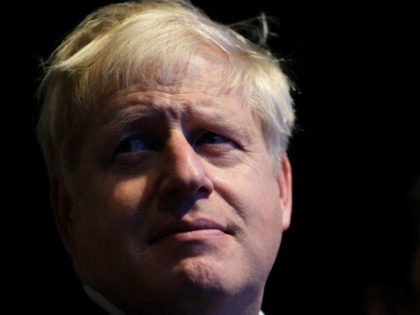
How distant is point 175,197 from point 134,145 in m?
0.17

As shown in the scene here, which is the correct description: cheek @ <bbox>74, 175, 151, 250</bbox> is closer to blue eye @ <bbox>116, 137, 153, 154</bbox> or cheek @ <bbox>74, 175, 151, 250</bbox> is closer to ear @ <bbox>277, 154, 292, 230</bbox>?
blue eye @ <bbox>116, 137, 153, 154</bbox>

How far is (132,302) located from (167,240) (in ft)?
0.52

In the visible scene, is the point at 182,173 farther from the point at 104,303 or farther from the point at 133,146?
the point at 104,303

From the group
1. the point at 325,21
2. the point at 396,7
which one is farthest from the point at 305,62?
the point at 396,7

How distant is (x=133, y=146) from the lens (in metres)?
1.53

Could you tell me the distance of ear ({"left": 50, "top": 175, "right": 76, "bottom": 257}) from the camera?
165 cm

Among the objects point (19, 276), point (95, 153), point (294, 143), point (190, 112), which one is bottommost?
point (19, 276)

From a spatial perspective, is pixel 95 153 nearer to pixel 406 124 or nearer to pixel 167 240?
pixel 167 240

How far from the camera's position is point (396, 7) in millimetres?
2373

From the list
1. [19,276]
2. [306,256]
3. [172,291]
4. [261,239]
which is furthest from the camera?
[306,256]

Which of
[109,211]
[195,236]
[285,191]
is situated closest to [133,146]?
[109,211]

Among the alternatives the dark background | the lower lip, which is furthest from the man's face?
the dark background

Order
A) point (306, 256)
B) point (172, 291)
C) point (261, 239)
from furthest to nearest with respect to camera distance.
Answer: point (306, 256), point (261, 239), point (172, 291)

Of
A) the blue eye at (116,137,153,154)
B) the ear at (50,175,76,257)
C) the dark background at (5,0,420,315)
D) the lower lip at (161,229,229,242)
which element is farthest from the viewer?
the dark background at (5,0,420,315)
